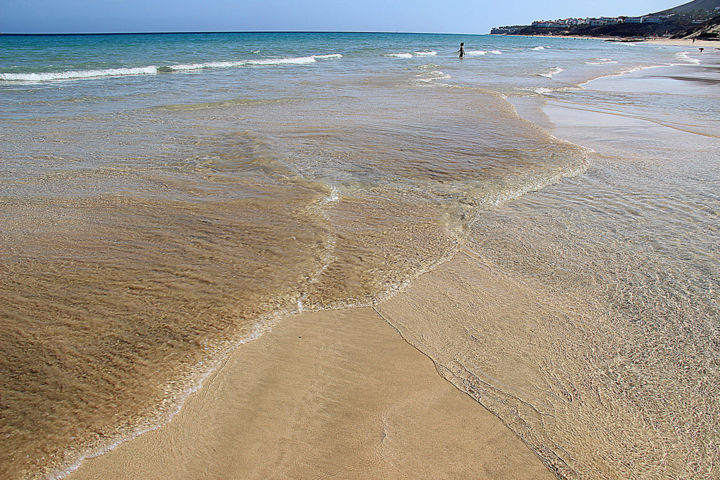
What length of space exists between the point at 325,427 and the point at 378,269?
4.66 feet

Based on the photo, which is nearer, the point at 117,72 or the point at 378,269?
the point at 378,269

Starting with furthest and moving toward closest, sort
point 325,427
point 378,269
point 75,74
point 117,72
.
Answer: point 117,72
point 75,74
point 378,269
point 325,427

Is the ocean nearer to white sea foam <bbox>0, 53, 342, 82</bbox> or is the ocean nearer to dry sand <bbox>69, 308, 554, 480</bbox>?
dry sand <bbox>69, 308, 554, 480</bbox>

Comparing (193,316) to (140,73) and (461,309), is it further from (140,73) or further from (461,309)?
(140,73)

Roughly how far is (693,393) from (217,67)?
23.9 metres

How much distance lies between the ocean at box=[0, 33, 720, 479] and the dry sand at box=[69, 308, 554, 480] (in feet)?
0.37

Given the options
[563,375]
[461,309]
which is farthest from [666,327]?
[461,309]

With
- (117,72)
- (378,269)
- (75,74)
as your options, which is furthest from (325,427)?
(117,72)

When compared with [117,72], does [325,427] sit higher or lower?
lower

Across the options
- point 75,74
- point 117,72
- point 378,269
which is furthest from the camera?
point 117,72

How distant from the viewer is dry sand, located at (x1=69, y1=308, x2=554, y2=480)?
1.80 m

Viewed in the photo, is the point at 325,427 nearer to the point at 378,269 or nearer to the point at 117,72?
the point at 378,269

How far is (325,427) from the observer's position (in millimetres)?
1984

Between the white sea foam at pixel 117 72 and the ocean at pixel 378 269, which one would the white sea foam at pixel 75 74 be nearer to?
the white sea foam at pixel 117 72
